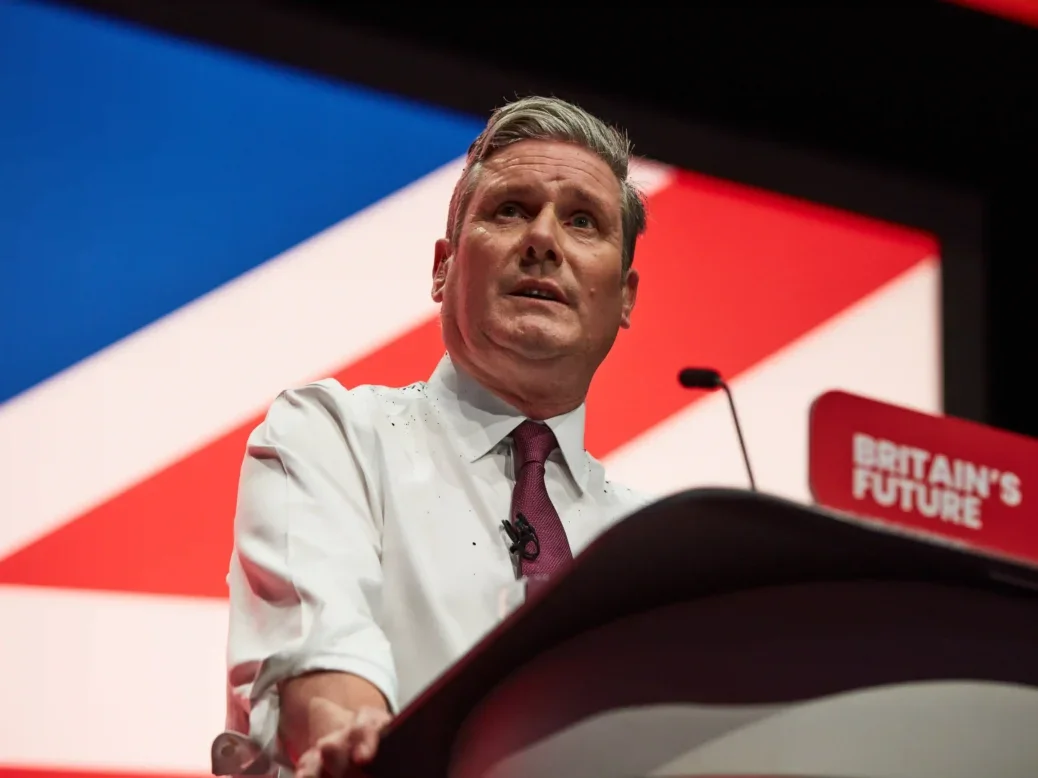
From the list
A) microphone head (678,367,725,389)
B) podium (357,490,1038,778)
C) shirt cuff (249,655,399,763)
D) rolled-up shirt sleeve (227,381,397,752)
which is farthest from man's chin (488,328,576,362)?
podium (357,490,1038,778)

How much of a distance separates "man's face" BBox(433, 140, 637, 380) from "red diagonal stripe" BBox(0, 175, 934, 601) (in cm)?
77

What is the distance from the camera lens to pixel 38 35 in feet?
7.89

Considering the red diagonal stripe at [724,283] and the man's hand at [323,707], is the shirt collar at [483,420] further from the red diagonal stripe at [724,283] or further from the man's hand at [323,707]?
the red diagonal stripe at [724,283]

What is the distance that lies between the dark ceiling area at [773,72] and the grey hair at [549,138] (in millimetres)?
1029

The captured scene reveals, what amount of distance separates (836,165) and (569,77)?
721 millimetres

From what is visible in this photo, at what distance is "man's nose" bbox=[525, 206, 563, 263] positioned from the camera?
162cm

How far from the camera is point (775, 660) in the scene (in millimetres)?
764

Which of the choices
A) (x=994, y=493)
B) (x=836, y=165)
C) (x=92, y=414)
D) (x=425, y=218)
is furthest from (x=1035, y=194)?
(x=92, y=414)

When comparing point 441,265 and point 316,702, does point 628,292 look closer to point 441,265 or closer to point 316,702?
point 441,265

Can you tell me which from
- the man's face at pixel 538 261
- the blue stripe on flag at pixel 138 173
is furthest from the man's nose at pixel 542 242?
the blue stripe on flag at pixel 138 173

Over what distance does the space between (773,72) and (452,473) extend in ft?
6.67

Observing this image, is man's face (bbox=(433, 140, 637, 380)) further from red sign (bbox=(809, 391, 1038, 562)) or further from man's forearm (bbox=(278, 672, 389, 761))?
man's forearm (bbox=(278, 672, 389, 761))

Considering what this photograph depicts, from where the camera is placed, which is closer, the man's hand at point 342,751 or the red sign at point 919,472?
the man's hand at point 342,751

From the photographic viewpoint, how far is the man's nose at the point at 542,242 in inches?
63.9
